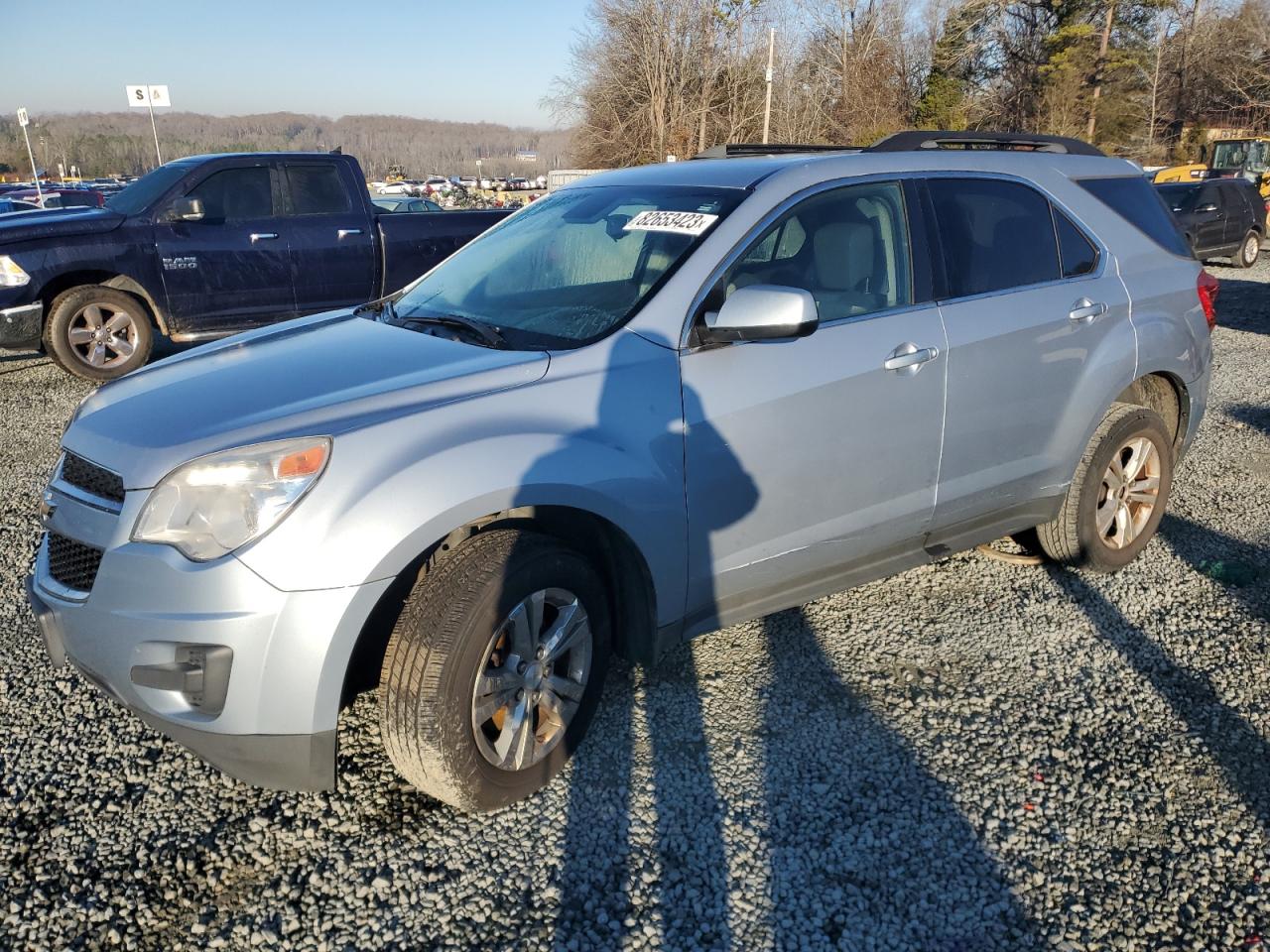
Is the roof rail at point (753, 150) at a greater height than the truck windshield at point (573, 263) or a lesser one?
greater

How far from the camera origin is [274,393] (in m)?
2.54

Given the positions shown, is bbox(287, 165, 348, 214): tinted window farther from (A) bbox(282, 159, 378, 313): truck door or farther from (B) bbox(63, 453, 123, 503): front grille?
(B) bbox(63, 453, 123, 503): front grille

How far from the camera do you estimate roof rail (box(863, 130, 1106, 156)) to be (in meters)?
3.65

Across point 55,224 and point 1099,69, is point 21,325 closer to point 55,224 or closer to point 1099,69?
point 55,224

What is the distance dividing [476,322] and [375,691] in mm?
1364

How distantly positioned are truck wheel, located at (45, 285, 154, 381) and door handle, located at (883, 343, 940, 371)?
7.02 m

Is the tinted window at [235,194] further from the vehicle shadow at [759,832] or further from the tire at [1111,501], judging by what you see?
the tire at [1111,501]

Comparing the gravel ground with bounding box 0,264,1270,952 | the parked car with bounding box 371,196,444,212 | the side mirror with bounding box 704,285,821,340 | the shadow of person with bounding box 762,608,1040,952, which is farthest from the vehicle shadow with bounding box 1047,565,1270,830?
the parked car with bounding box 371,196,444,212

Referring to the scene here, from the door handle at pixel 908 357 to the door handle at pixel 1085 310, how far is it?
2.79ft

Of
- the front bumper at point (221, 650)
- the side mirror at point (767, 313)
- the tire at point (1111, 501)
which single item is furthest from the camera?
the tire at point (1111, 501)

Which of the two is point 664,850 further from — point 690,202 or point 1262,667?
point 1262,667

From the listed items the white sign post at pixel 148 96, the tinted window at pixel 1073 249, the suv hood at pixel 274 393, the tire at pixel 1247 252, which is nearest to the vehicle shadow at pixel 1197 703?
the tinted window at pixel 1073 249

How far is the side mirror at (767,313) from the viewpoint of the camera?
2670 millimetres

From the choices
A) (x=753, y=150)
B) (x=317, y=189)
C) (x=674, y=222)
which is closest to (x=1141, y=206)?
(x=753, y=150)
